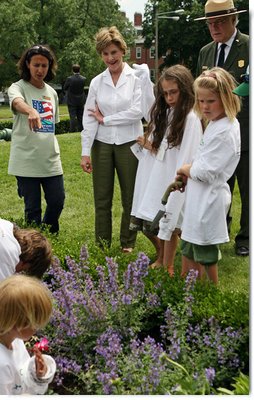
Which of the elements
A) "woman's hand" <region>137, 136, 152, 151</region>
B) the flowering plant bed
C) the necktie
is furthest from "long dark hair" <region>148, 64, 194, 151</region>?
the flowering plant bed

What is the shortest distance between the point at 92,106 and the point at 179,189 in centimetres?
152

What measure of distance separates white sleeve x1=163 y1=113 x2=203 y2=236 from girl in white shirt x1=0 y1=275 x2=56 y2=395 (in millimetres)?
2009

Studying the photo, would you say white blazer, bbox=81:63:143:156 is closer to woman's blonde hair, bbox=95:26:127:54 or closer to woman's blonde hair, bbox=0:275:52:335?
woman's blonde hair, bbox=95:26:127:54

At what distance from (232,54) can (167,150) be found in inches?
46.5

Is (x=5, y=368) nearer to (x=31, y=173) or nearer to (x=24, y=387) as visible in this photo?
(x=24, y=387)

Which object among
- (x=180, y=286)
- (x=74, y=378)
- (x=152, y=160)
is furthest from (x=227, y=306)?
(x=152, y=160)

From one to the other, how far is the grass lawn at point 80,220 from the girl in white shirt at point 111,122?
58 cm

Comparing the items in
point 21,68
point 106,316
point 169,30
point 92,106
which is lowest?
point 106,316

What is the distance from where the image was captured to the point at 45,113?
17.8 feet

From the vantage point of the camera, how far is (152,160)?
16.2 feet

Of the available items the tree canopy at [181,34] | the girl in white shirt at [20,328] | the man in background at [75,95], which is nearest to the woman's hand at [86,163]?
the girl in white shirt at [20,328]

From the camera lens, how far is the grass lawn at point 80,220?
15.1ft

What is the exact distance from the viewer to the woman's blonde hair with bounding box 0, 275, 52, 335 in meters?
2.60

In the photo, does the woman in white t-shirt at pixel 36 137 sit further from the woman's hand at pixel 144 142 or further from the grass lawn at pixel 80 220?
the woman's hand at pixel 144 142
